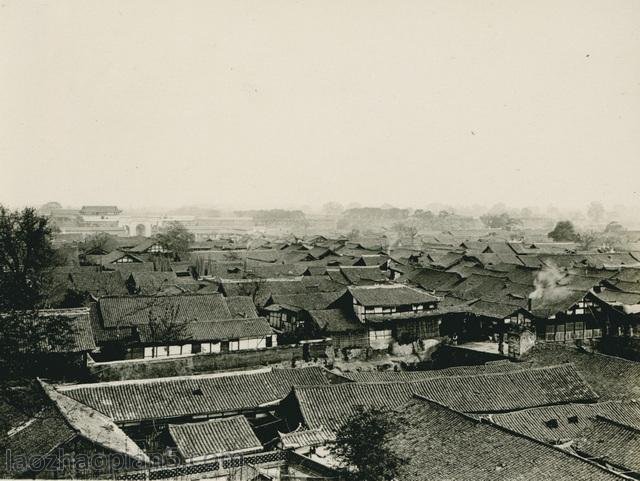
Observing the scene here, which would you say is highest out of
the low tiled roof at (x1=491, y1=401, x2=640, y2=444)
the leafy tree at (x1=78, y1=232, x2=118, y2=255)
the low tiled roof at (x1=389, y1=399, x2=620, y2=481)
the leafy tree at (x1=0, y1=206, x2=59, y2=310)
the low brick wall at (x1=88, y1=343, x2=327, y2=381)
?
the leafy tree at (x1=0, y1=206, x2=59, y2=310)

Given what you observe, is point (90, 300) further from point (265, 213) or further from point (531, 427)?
point (265, 213)

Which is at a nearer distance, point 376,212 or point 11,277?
point 11,277

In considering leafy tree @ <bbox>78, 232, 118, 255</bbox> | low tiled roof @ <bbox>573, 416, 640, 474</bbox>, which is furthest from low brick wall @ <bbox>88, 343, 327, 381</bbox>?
leafy tree @ <bbox>78, 232, 118, 255</bbox>

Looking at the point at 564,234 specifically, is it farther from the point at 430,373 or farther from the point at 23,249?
the point at 23,249

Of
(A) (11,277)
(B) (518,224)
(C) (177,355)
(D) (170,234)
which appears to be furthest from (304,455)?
(B) (518,224)

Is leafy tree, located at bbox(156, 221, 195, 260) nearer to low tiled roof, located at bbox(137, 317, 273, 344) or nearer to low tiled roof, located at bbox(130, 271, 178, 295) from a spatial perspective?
low tiled roof, located at bbox(130, 271, 178, 295)

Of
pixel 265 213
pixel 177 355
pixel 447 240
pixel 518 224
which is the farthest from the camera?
pixel 265 213
